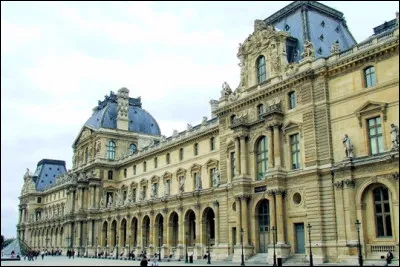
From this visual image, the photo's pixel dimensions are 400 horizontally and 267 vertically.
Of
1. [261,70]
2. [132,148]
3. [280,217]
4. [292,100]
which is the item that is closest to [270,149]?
[292,100]

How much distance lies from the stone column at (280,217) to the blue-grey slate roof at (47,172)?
97562mm

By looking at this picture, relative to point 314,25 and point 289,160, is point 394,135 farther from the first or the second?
point 314,25

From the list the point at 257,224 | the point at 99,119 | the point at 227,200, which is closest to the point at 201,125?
the point at 227,200

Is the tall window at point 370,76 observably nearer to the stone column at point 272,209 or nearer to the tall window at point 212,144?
the stone column at point 272,209

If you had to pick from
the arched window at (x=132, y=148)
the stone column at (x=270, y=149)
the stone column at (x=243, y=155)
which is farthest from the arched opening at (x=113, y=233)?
the stone column at (x=270, y=149)

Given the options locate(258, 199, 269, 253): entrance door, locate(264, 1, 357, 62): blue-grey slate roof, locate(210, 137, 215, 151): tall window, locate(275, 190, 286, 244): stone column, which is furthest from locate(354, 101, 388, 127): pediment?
locate(210, 137, 215, 151): tall window

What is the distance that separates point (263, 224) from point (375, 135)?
1454 cm

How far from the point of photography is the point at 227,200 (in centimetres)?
5247

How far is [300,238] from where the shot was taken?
4291cm

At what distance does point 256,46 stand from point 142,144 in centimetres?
4526

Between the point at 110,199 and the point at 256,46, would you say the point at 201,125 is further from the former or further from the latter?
the point at 110,199

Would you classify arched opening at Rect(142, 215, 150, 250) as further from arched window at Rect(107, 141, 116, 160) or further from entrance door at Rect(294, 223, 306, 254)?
entrance door at Rect(294, 223, 306, 254)

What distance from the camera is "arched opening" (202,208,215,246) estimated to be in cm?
5816

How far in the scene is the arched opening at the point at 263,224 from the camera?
153 feet
